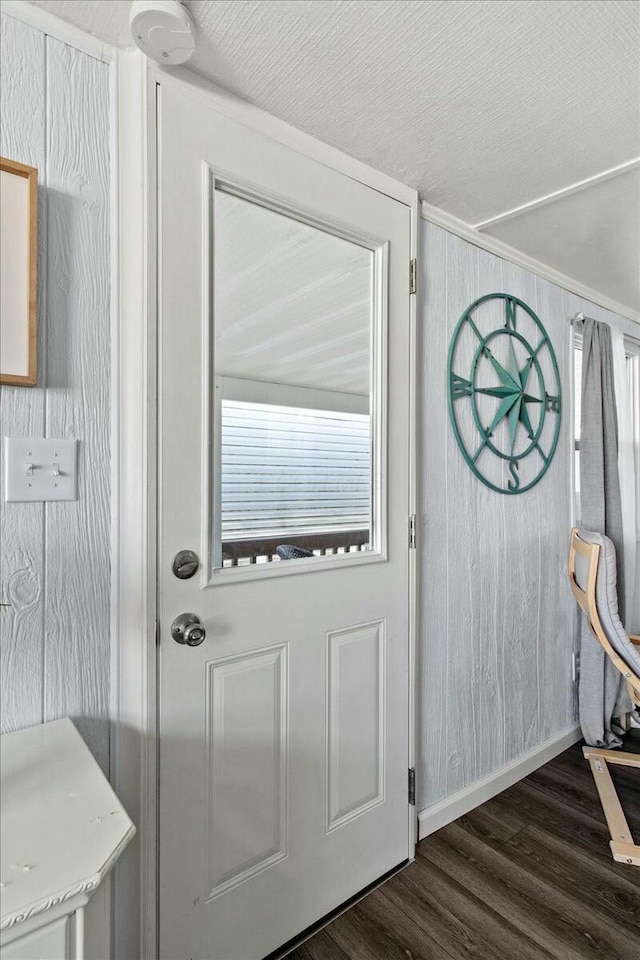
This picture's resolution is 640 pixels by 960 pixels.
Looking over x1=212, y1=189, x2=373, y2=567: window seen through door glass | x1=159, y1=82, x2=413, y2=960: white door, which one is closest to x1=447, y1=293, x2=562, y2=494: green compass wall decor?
x1=159, y1=82, x2=413, y2=960: white door

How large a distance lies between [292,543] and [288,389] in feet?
1.42

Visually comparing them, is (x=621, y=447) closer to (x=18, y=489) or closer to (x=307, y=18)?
(x=307, y=18)

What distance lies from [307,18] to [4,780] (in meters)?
1.56

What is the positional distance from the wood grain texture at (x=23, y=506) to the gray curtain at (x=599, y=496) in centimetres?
238

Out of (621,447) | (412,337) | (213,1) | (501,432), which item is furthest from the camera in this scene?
(621,447)

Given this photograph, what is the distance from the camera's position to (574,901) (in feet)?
5.44

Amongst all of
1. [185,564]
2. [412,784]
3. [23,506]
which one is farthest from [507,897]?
[23,506]

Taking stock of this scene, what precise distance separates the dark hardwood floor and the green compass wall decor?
1273 millimetres

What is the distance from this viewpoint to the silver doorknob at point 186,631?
1.25m

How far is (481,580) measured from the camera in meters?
2.13

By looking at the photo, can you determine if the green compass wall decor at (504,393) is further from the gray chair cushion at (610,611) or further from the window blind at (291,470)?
the window blind at (291,470)

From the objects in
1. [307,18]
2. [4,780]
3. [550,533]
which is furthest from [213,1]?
[550,533]

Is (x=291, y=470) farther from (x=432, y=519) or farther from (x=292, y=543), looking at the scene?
(x=432, y=519)

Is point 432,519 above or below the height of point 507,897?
above
